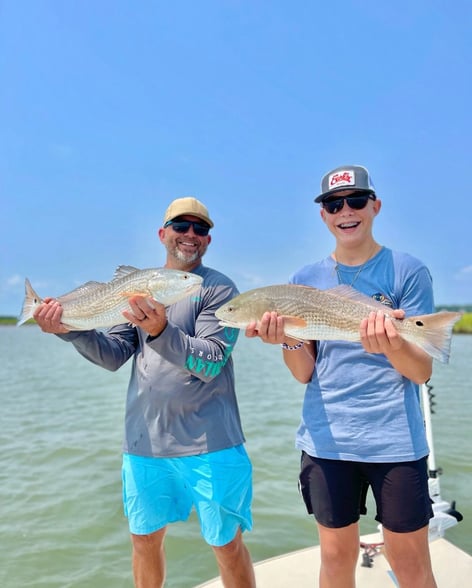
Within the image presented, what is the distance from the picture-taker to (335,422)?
2715 millimetres

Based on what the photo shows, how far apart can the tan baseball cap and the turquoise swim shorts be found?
1586 mm

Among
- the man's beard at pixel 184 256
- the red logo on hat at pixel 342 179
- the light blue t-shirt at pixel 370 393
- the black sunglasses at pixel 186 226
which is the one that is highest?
the red logo on hat at pixel 342 179

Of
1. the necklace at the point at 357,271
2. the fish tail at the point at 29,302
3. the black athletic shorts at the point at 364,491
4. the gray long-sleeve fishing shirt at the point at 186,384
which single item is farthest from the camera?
the fish tail at the point at 29,302

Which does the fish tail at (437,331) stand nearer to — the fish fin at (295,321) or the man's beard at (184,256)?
the fish fin at (295,321)

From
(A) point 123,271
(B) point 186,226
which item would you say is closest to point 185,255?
(B) point 186,226

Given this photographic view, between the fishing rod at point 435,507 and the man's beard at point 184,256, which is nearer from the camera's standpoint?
the man's beard at point 184,256

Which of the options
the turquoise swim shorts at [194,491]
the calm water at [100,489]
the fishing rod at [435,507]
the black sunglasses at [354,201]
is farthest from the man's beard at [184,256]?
the calm water at [100,489]

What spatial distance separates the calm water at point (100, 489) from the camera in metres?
5.15

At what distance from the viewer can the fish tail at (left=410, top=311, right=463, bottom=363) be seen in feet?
8.00

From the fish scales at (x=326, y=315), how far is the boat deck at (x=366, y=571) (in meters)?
2.38

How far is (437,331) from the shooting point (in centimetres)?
246

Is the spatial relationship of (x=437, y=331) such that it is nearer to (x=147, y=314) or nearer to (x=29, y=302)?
(x=147, y=314)

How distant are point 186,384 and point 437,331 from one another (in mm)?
1561

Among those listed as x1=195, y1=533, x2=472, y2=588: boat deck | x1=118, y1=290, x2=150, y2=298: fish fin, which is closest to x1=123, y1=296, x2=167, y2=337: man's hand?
x1=118, y1=290, x2=150, y2=298: fish fin
